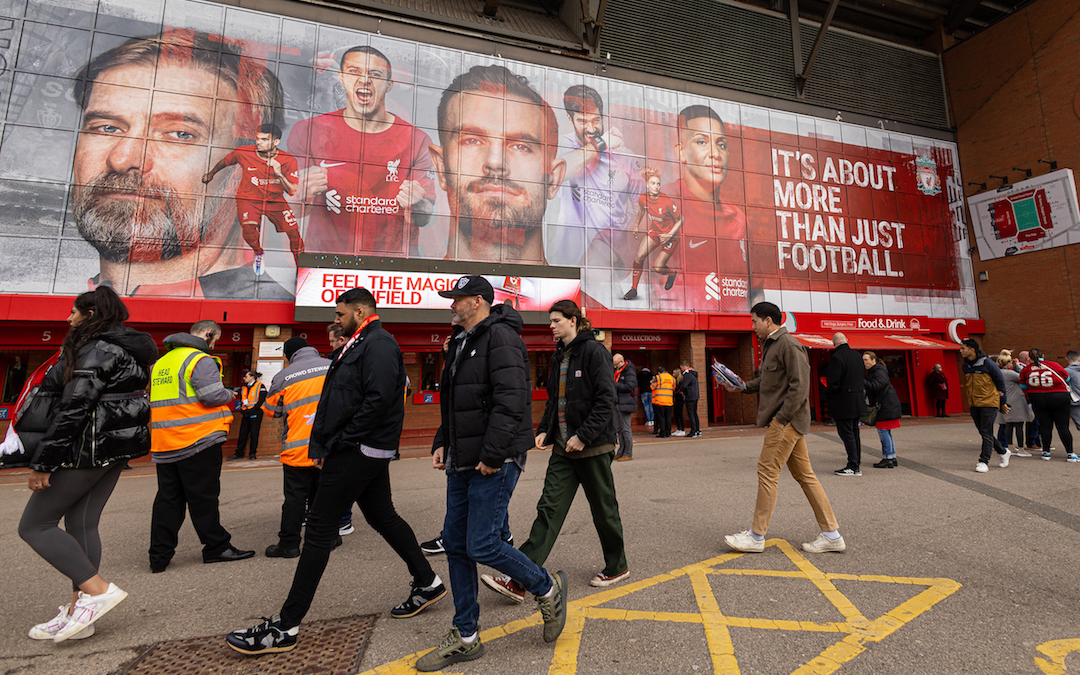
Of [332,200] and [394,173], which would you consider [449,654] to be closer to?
[332,200]

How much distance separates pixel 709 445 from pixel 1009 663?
Result: 851 cm

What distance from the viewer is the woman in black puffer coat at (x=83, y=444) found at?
2.65 metres

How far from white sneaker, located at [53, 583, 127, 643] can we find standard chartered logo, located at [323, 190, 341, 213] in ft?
40.4

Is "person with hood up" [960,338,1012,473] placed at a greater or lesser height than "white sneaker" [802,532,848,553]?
greater

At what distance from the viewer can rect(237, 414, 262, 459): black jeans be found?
35.0ft

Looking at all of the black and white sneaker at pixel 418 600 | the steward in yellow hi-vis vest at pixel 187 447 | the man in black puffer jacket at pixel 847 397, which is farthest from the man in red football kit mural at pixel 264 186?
the man in black puffer jacket at pixel 847 397

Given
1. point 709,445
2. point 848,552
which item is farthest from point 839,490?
point 709,445

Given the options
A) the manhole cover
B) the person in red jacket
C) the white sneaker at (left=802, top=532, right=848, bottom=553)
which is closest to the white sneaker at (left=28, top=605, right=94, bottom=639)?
the manhole cover

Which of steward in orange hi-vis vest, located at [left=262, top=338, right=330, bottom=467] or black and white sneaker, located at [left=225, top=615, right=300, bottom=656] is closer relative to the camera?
black and white sneaker, located at [left=225, top=615, right=300, bottom=656]

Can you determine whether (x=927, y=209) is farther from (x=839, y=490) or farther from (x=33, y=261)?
(x=33, y=261)

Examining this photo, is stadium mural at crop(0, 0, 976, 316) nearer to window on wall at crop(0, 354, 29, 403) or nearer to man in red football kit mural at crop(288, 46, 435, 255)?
man in red football kit mural at crop(288, 46, 435, 255)

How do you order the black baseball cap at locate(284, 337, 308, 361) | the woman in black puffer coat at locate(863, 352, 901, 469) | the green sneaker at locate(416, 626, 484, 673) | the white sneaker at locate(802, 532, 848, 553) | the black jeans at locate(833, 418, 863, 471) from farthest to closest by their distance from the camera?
the woman in black puffer coat at locate(863, 352, 901, 469)
the black jeans at locate(833, 418, 863, 471)
the black baseball cap at locate(284, 337, 308, 361)
the white sneaker at locate(802, 532, 848, 553)
the green sneaker at locate(416, 626, 484, 673)

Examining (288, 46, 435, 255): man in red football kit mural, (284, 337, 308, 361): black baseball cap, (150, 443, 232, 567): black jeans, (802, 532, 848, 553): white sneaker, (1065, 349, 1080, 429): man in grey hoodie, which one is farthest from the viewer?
(288, 46, 435, 255): man in red football kit mural

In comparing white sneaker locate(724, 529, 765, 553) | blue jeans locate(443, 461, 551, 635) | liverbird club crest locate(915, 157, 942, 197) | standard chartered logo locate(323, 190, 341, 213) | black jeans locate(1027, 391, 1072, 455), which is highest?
liverbird club crest locate(915, 157, 942, 197)
